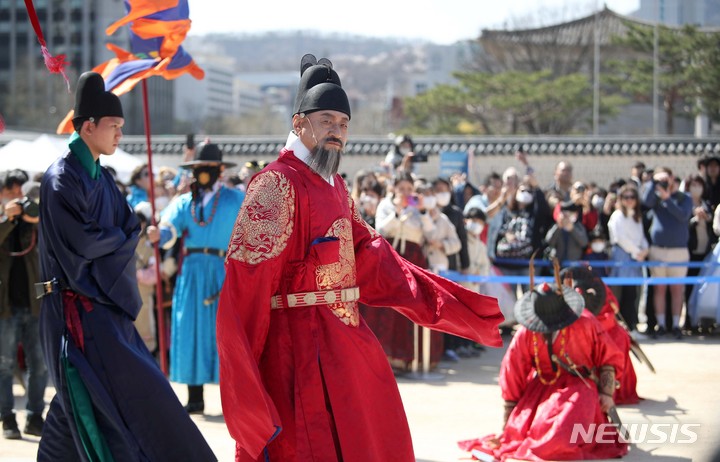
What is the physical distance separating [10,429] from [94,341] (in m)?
2.47

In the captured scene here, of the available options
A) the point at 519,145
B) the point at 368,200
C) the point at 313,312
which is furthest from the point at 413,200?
the point at 519,145

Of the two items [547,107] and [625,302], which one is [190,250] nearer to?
[625,302]

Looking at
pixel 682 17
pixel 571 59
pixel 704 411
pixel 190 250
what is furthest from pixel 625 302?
pixel 682 17

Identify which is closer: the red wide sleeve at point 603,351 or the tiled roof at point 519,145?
the red wide sleeve at point 603,351

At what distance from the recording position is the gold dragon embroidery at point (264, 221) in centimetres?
378

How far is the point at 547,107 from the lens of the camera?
34.2 meters

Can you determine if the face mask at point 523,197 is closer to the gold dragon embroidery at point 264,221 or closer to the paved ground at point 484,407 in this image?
the paved ground at point 484,407

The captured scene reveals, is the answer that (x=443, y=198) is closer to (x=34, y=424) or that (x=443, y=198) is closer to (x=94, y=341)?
(x=34, y=424)

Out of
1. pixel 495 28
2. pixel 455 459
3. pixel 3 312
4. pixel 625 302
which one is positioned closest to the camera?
pixel 455 459

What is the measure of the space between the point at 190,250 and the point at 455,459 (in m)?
2.39

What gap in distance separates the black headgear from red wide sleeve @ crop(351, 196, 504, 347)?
0.47 meters

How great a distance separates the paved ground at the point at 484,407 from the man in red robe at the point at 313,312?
2.03 metres

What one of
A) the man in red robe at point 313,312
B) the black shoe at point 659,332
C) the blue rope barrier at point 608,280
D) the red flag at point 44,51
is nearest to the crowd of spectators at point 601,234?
the black shoe at point 659,332

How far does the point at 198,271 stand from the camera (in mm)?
7016
